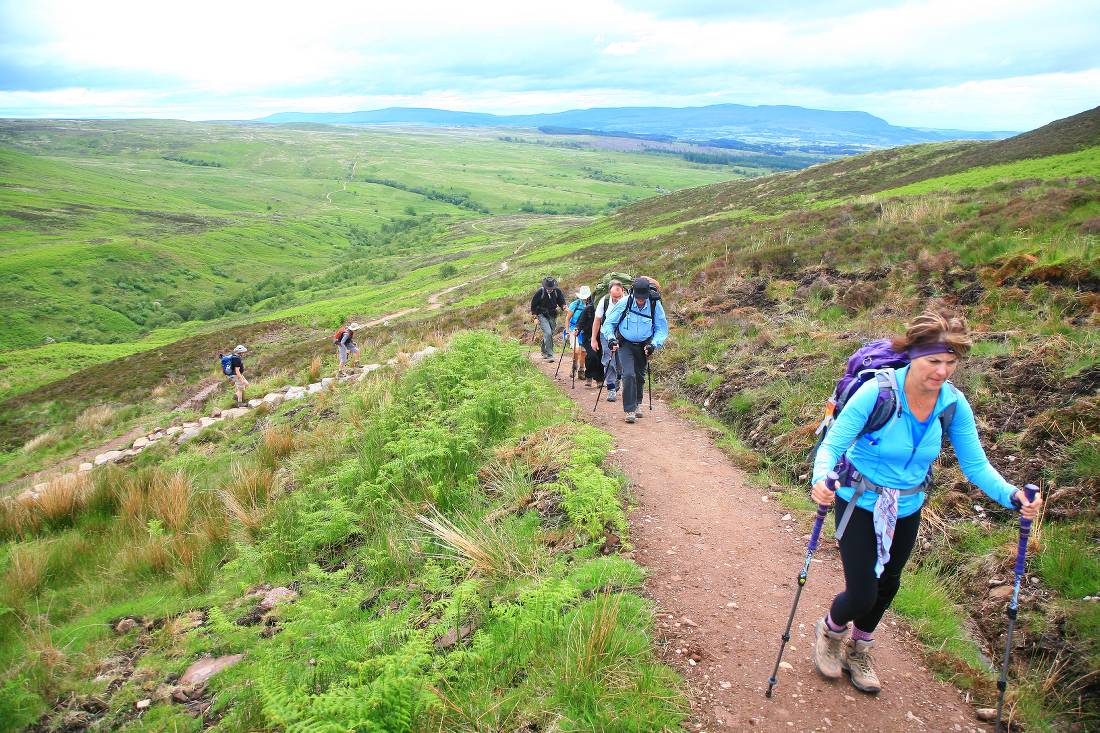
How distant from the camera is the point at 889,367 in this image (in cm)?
355

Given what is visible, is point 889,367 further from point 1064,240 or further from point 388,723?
point 1064,240

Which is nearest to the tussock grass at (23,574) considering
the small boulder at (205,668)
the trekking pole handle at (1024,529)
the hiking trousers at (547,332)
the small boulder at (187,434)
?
the small boulder at (205,668)

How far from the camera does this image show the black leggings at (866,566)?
357cm

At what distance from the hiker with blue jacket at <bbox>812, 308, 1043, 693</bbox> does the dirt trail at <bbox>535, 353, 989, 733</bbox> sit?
703 millimetres

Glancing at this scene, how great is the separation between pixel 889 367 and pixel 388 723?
3.76m

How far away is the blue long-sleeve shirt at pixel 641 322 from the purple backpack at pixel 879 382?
4736 mm

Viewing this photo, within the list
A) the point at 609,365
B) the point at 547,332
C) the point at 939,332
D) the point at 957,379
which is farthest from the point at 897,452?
the point at 547,332

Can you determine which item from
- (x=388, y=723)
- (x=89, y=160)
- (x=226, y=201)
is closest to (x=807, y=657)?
(x=388, y=723)

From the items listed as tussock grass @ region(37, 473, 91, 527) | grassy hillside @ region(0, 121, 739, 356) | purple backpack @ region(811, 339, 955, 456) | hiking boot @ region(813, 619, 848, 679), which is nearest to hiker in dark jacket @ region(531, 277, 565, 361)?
tussock grass @ region(37, 473, 91, 527)

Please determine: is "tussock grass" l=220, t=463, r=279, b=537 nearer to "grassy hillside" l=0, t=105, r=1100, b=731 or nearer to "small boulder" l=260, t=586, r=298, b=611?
"grassy hillside" l=0, t=105, r=1100, b=731

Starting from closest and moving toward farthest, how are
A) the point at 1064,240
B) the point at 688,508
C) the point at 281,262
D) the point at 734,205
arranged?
the point at 688,508
the point at 1064,240
the point at 734,205
the point at 281,262

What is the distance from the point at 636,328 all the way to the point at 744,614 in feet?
15.7

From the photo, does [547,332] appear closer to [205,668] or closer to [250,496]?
[250,496]

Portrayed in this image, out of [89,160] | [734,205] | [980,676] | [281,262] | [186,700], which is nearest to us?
[980,676]
